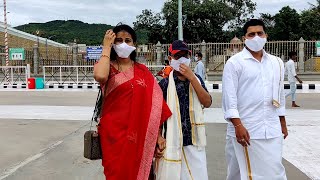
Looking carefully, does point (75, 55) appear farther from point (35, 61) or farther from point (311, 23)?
point (311, 23)

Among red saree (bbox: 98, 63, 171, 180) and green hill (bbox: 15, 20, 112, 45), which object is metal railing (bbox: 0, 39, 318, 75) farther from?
green hill (bbox: 15, 20, 112, 45)

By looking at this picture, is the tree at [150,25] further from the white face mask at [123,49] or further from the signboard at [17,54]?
the white face mask at [123,49]

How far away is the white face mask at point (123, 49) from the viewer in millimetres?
3289

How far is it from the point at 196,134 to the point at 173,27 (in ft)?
126

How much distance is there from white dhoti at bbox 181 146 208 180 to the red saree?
33 cm

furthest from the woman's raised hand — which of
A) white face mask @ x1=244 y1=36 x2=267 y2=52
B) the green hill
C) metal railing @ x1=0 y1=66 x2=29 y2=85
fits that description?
the green hill

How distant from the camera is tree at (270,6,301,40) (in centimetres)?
4359

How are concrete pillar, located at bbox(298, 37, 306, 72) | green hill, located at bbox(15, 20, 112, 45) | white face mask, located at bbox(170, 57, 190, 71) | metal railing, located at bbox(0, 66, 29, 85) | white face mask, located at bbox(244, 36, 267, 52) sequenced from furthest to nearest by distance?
green hill, located at bbox(15, 20, 112, 45), concrete pillar, located at bbox(298, 37, 306, 72), metal railing, located at bbox(0, 66, 29, 85), white face mask, located at bbox(244, 36, 267, 52), white face mask, located at bbox(170, 57, 190, 71)

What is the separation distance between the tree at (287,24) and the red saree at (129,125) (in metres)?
42.6

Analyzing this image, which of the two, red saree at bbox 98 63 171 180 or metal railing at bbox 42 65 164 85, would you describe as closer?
red saree at bbox 98 63 171 180

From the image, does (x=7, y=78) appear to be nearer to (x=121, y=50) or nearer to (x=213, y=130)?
(x=213, y=130)

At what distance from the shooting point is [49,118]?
1040 cm

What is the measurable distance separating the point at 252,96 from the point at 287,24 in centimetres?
4275

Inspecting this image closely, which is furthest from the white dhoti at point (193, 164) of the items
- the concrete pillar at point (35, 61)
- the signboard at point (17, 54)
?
the concrete pillar at point (35, 61)
